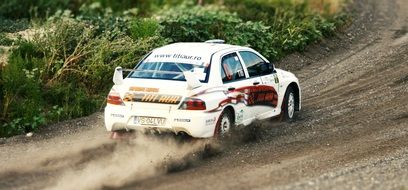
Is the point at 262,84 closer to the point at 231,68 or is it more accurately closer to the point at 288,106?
the point at 231,68

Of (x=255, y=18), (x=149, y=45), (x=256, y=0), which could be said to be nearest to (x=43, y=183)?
(x=149, y=45)

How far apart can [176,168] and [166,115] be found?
0.97m

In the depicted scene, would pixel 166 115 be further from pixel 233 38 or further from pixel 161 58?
pixel 233 38

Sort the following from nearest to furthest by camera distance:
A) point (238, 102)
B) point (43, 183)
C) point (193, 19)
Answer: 1. point (43, 183)
2. point (238, 102)
3. point (193, 19)

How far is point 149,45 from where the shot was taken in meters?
17.4

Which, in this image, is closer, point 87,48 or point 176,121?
point 176,121

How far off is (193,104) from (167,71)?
3.02 feet

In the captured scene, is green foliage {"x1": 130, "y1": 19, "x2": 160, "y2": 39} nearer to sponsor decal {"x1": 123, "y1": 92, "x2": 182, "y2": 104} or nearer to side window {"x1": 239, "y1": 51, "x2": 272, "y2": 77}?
side window {"x1": 239, "y1": 51, "x2": 272, "y2": 77}

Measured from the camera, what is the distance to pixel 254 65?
13.4 meters

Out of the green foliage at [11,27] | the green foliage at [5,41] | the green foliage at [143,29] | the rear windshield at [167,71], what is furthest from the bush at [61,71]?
the green foliage at [11,27]

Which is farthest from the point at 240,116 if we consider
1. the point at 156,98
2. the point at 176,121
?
the point at 156,98

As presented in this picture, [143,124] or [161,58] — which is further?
[161,58]

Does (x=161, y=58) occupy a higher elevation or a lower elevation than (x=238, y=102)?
higher

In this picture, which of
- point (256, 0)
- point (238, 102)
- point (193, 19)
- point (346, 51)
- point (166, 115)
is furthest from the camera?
point (256, 0)
